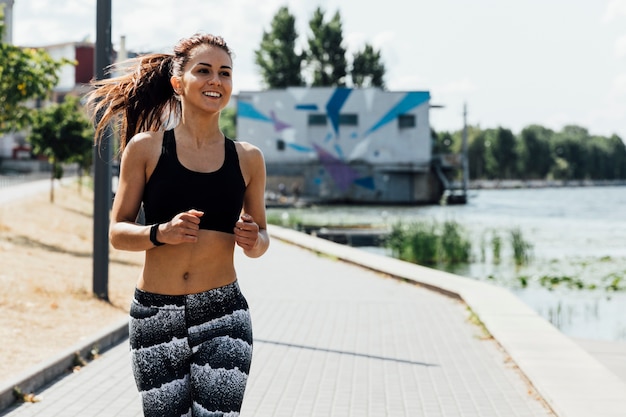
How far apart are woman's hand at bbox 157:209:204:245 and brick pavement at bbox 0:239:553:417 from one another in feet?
11.4

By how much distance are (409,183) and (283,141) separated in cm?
1231

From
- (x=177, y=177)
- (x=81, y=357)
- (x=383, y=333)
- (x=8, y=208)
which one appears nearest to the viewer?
(x=177, y=177)

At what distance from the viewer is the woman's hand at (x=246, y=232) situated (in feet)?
10.6

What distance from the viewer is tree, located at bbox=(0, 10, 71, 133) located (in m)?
17.4

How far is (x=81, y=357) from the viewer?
26.1 feet

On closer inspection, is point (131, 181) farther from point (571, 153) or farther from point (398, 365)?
point (571, 153)

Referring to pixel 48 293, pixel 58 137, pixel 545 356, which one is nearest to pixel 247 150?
pixel 545 356

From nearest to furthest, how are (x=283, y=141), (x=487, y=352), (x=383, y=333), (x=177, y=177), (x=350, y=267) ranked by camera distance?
(x=177, y=177) < (x=487, y=352) < (x=383, y=333) < (x=350, y=267) < (x=283, y=141)

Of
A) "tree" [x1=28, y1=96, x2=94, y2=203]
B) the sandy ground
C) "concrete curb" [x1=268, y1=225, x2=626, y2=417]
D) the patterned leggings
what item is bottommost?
"concrete curb" [x1=268, y1=225, x2=626, y2=417]

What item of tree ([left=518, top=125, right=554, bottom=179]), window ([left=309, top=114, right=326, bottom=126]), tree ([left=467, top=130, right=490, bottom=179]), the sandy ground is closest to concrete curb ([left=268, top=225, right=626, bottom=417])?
the sandy ground

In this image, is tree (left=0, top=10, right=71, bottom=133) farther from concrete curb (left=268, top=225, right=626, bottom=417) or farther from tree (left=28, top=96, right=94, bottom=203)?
tree (left=28, top=96, right=94, bottom=203)

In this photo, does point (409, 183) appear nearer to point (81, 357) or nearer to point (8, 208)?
point (8, 208)

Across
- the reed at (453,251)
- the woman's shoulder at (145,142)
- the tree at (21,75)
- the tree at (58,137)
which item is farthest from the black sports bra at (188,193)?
the tree at (58,137)

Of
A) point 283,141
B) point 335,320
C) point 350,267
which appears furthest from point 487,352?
point 283,141
